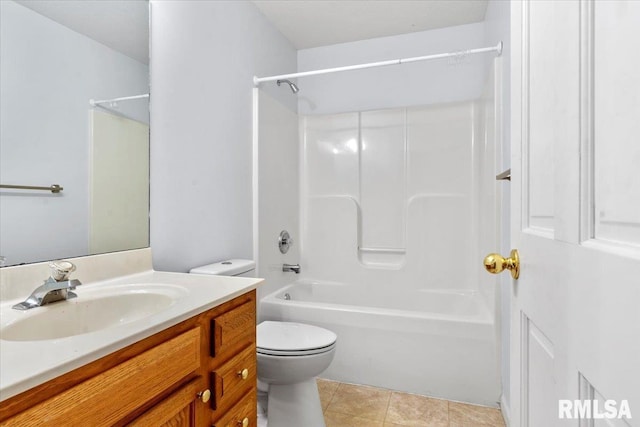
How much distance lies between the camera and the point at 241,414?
1.04m

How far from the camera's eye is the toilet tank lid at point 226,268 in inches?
61.6

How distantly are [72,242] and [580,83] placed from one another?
4.47 ft

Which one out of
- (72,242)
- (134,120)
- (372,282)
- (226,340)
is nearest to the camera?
(226,340)

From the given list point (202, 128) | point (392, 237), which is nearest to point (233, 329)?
point (202, 128)

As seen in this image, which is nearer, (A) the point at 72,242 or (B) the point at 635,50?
(B) the point at 635,50

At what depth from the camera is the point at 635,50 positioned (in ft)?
1.13

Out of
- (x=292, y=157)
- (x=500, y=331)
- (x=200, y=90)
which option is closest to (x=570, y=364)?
(x=500, y=331)

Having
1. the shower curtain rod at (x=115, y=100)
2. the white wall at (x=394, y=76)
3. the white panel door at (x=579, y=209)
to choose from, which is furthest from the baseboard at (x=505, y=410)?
the shower curtain rod at (x=115, y=100)

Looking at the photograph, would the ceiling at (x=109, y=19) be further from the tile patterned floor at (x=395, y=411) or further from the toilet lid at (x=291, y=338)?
the tile patterned floor at (x=395, y=411)

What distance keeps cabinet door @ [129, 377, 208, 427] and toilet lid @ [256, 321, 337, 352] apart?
67 centimetres

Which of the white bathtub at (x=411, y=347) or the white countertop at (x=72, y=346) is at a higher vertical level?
the white countertop at (x=72, y=346)

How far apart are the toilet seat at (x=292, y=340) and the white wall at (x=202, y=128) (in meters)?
0.48

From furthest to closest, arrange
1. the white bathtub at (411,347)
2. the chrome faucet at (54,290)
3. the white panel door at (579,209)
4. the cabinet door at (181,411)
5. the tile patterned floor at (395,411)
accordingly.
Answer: the white bathtub at (411,347) < the tile patterned floor at (395,411) < the chrome faucet at (54,290) < the cabinet door at (181,411) < the white panel door at (579,209)

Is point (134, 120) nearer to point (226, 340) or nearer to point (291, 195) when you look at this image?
point (226, 340)
